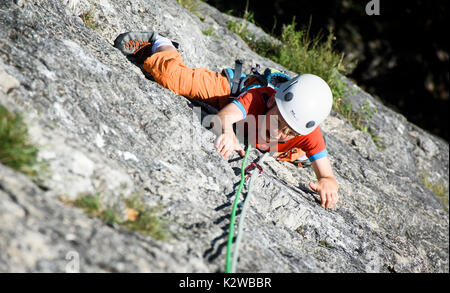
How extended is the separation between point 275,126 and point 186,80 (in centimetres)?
94

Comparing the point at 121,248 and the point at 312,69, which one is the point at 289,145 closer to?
the point at 121,248

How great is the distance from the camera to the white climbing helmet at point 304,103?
115 inches

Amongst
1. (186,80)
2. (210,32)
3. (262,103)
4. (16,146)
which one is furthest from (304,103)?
(210,32)

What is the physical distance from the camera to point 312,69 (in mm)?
5801

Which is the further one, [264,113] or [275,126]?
[264,113]

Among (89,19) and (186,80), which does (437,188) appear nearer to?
(186,80)

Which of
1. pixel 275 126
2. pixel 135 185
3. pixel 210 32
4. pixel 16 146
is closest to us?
pixel 16 146

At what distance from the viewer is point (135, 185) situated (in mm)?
2000

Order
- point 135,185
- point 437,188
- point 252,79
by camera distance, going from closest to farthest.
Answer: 1. point 135,185
2. point 252,79
3. point 437,188

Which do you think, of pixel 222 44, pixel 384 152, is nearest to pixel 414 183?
pixel 384 152

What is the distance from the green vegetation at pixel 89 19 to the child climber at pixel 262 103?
0.89 ft

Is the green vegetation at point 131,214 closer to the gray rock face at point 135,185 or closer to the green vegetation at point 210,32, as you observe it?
the gray rock face at point 135,185

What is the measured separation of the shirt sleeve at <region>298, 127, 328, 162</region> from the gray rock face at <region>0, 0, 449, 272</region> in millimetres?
281

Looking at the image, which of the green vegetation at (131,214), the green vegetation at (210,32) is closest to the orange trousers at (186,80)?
the green vegetation at (131,214)
